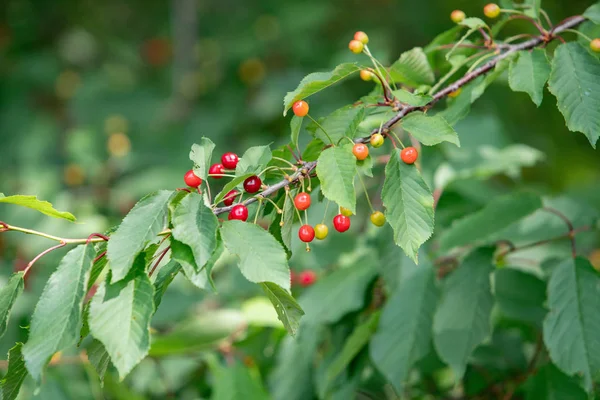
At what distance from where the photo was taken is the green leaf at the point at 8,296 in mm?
1036

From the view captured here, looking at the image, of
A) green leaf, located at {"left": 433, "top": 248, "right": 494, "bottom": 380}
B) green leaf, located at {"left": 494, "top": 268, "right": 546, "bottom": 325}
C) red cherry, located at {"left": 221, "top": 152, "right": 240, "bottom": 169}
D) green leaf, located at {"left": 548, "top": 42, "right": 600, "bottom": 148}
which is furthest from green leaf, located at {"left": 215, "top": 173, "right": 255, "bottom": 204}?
green leaf, located at {"left": 494, "top": 268, "right": 546, "bottom": 325}

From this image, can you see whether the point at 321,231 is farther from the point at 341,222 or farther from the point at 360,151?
the point at 360,151

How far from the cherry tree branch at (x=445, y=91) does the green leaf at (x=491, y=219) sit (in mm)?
437

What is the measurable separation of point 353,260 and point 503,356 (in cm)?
56

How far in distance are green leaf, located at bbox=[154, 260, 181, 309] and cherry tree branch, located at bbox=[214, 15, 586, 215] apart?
13 cm

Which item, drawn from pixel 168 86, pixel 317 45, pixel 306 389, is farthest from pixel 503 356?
pixel 168 86

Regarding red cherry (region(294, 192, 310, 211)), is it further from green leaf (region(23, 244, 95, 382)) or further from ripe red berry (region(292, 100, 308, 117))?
green leaf (region(23, 244, 95, 382))

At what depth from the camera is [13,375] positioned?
1.06 m

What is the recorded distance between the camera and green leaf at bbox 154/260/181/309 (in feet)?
3.60

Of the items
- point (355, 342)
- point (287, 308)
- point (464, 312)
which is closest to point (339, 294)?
point (355, 342)

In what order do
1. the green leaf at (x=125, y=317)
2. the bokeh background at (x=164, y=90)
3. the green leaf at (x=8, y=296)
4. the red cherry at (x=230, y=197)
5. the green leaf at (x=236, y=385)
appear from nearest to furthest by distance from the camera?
1. the green leaf at (x=125, y=317)
2. the green leaf at (x=8, y=296)
3. the red cherry at (x=230, y=197)
4. the green leaf at (x=236, y=385)
5. the bokeh background at (x=164, y=90)

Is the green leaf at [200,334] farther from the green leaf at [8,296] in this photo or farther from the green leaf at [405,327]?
the green leaf at [8,296]

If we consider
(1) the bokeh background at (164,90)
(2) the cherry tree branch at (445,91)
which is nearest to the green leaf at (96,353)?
(2) the cherry tree branch at (445,91)

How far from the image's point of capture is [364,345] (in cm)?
178
